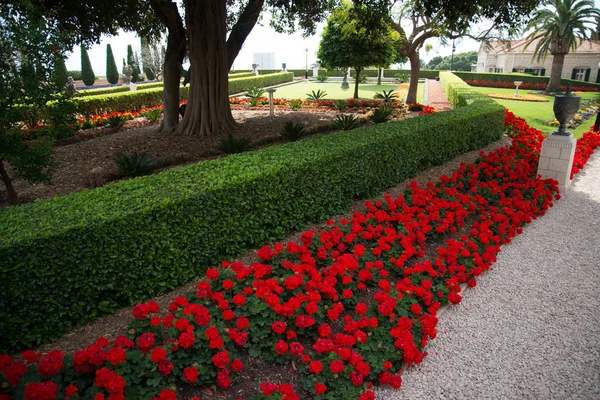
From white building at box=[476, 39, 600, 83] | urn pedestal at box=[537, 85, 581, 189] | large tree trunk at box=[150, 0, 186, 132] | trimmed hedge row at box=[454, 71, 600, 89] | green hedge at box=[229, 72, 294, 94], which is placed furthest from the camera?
white building at box=[476, 39, 600, 83]

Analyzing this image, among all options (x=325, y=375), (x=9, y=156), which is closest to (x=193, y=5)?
(x=9, y=156)

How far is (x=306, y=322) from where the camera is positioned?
288 cm

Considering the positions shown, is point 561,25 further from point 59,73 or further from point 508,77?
point 59,73

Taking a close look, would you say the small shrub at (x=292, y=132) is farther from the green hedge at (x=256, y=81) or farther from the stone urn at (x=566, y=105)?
the green hedge at (x=256, y=81)

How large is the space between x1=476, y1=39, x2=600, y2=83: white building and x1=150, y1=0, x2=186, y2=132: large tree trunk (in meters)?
28.4

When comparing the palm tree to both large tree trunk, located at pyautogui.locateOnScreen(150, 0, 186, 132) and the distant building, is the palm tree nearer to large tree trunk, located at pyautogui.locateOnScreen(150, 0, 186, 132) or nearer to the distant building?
large tree trunk, located at pyautogui.locateOnScreen(150, 0, 186, 132)

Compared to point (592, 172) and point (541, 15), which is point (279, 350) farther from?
point (541, 15)

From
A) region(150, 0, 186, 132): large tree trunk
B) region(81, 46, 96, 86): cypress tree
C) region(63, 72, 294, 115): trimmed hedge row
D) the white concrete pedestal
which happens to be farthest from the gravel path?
region(81, 46, 96, 86): cypress tree

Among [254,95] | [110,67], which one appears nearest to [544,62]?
[254,95]

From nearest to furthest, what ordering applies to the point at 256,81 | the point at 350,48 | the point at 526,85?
1. the point at 350,48
2. the point at 256,81
3. the point at 526,85

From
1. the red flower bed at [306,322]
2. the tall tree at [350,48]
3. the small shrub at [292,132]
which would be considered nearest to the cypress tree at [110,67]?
the tall tree at [350,48]

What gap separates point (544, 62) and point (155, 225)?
44.1 m

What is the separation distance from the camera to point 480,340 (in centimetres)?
321

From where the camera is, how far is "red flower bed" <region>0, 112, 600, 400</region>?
93.0 inches
